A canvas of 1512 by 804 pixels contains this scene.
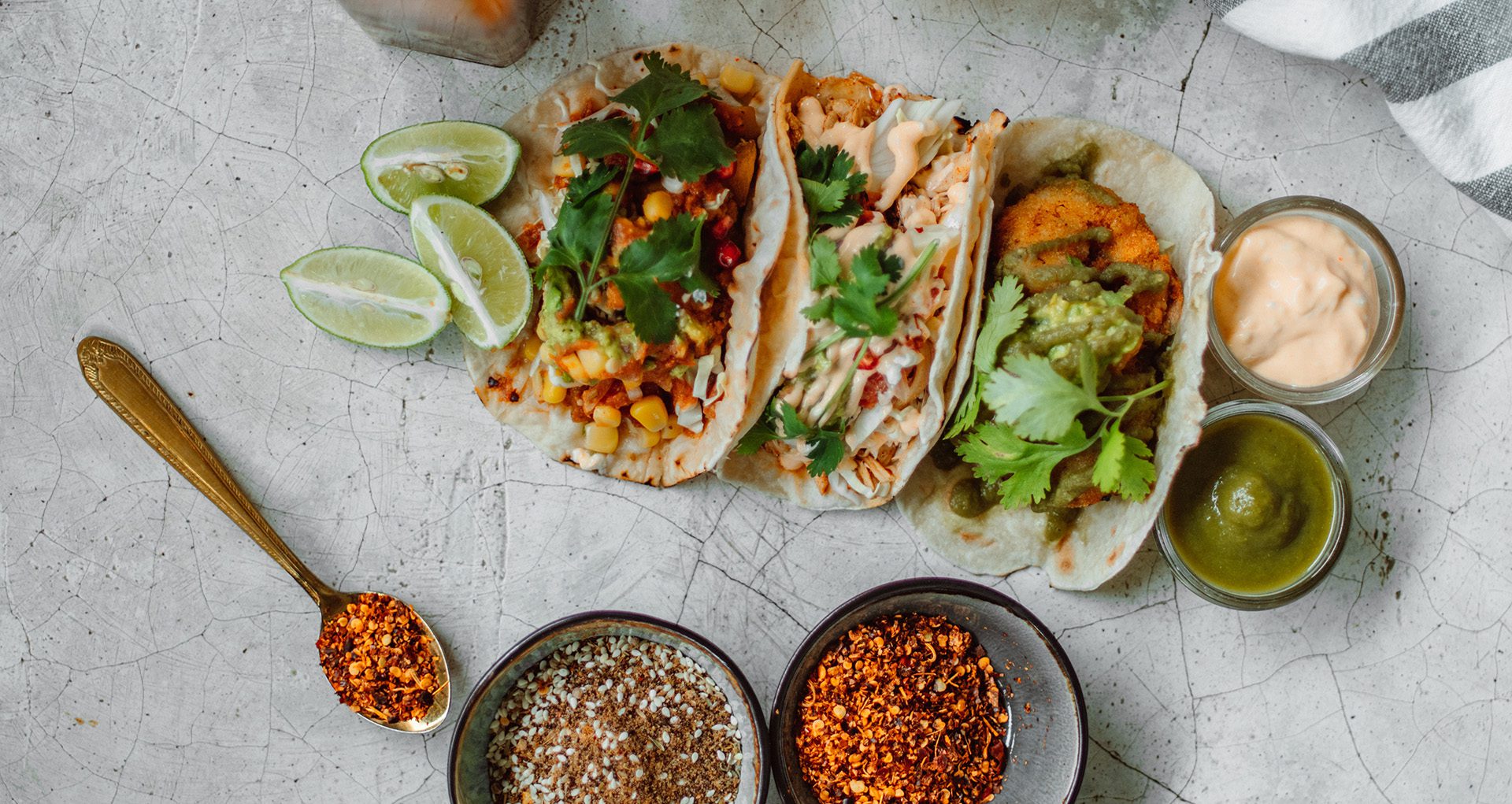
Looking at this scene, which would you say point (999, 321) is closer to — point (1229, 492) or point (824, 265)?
point (824, 265)

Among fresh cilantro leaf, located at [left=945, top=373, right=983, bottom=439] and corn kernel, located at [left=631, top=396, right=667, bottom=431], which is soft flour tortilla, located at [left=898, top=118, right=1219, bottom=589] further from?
corn kernel, located at [left=631, top=396, right=667, bottom=431]

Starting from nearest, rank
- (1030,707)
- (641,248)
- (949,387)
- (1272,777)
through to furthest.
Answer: (641,248) → (949,387) → (1030,707) → (1272,777)

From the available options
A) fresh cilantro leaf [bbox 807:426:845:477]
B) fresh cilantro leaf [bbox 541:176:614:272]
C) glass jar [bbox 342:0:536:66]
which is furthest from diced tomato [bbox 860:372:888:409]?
glass jar [bbox 342:0:536:66]

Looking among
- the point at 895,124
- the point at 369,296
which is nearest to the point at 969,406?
the point at 895,124

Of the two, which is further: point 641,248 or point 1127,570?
point 1127,570

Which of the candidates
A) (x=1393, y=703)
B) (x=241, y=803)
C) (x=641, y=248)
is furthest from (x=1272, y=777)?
(x=241, y=803)

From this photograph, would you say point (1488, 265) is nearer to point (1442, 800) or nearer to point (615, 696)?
point (1442, 800)

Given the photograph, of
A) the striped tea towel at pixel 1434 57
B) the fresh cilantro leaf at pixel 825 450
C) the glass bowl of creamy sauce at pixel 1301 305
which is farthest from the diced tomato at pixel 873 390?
the striped tea towel at pixel 1434 57
